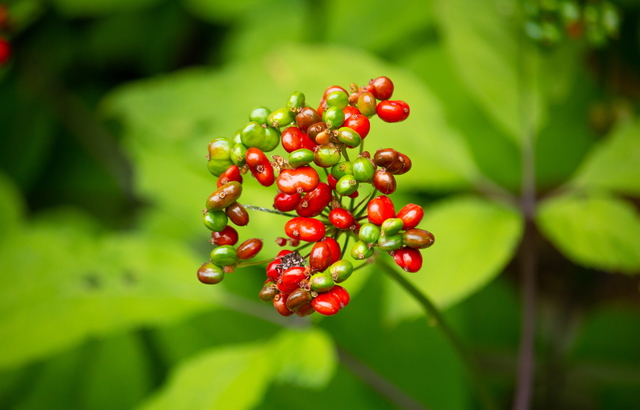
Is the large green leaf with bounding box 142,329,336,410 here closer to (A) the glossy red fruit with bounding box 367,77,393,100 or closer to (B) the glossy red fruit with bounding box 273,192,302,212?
(B) the glossy red fruit with bounding box 273,192,302,212

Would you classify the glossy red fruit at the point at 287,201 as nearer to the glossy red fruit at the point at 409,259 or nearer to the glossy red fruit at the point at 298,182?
the glossy red fruit at the point at 298,182

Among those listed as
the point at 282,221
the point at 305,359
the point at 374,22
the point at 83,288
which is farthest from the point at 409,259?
the point at 374,22

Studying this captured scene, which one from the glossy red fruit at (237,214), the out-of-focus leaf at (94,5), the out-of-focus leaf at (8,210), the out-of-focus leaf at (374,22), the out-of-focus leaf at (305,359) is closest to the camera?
the glossy red fruit at (237,214)

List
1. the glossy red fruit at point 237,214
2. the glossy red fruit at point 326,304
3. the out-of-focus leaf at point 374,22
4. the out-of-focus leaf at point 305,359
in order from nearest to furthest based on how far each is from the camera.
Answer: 1. the glossy red fruit at point 326,304
2. the glossy red fruit at point 237,214
3. the out-of-focus leaf at point 305,359
4. the out-of-focus leaf at point 374,22

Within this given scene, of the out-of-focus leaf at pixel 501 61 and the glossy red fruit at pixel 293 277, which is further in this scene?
the out-of-focus leaf at pixel 501 61

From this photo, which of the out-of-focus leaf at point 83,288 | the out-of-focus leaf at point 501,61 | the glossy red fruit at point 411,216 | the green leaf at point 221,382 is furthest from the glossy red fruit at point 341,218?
the out-of-focus leaf at point 501,61

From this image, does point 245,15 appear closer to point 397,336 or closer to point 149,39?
point 149,39

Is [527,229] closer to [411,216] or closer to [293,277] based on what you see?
[411,216]
